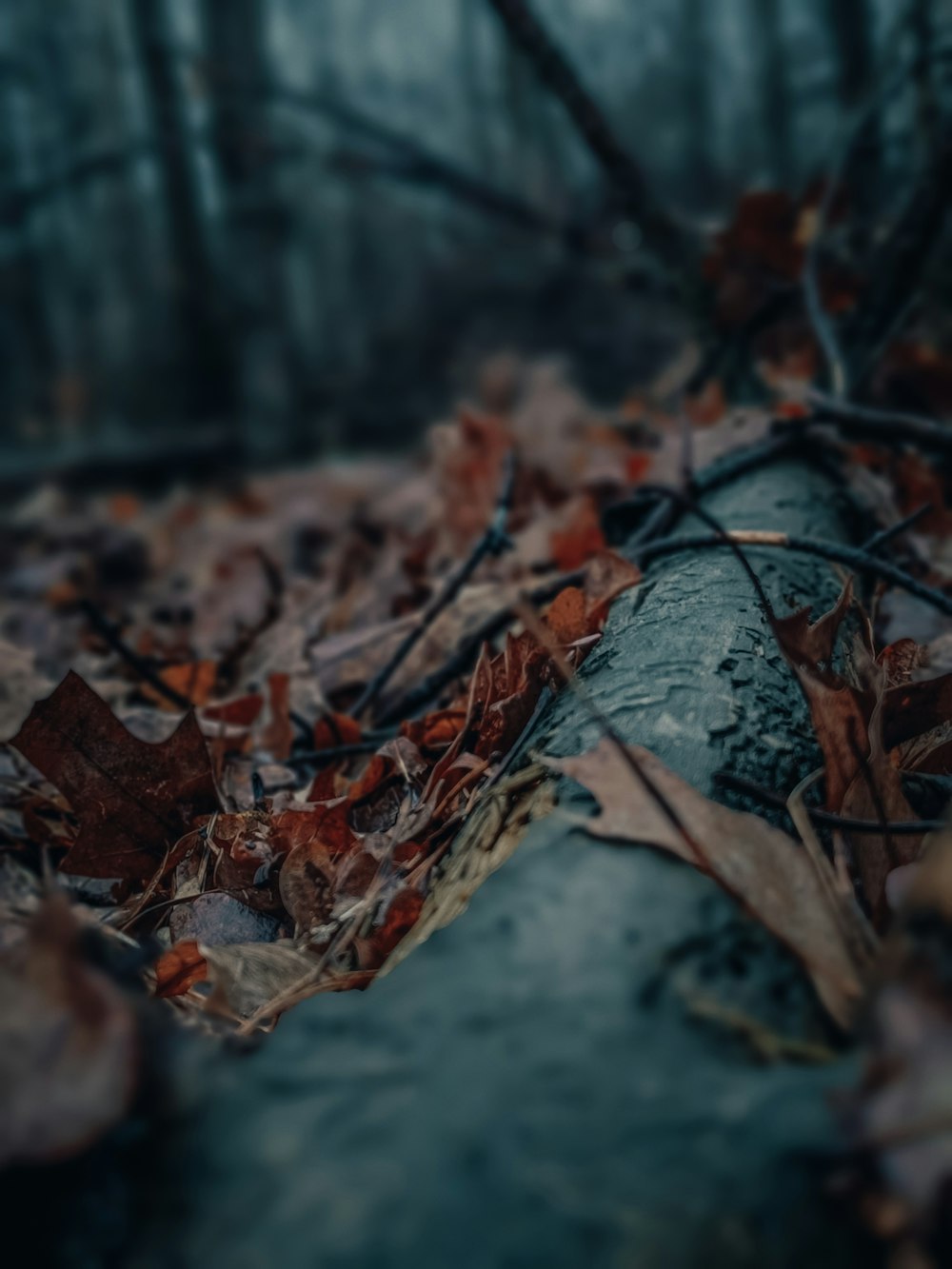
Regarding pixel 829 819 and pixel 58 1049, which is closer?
pixel 58 1049

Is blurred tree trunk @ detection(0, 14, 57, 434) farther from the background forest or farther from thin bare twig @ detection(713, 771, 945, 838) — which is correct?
thin bare twig @ detection(713, 771, 945, 838)

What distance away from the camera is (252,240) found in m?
5.62

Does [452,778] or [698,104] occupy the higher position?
[698,104]

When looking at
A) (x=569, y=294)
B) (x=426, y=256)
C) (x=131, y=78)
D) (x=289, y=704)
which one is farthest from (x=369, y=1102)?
(x=131, y=78)

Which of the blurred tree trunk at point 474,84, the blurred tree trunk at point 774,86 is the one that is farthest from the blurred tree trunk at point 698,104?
the blurred tree trunk at point 474,84

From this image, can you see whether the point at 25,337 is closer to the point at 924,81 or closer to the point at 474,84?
the point at 474,84


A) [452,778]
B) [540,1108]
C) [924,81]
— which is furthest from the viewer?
[924,81]

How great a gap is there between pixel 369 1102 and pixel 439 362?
26.4 feet

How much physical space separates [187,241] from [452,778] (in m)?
7.33

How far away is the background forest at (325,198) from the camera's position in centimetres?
618

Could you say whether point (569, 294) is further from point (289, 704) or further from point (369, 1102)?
point (369, 1102)

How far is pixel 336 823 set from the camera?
0.88m

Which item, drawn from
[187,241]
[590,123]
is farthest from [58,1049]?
[187,241]

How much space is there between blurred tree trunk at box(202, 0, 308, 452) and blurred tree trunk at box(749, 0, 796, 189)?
13.3 feet
